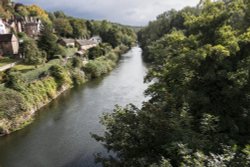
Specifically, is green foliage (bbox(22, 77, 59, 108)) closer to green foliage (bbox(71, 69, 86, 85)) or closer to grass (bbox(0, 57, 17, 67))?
green foliage (bbox(71, 69, 86, 85))

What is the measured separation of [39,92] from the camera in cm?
3191

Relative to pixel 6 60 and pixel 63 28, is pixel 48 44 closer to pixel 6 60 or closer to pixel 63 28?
pixel 6 60

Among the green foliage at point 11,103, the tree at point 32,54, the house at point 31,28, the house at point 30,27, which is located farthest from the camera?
the house at point 31,28

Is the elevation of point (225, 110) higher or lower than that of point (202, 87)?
lower

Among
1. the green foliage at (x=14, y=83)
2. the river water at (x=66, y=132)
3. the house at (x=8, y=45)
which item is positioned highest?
the house at (x=8, y=45)

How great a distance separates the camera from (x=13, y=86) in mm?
28125

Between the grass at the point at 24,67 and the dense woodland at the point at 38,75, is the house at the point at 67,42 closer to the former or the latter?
the dense woodland at the point at 38,75

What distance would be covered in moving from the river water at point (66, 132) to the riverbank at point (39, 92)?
35.8 inches

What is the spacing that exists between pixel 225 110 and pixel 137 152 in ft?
13.9

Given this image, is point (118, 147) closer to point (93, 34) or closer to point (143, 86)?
point (143, 86)

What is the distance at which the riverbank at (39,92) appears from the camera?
81.5ft

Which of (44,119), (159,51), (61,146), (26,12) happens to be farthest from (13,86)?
(26,12)

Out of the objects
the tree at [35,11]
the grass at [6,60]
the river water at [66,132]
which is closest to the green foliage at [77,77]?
the river water at [66,132]

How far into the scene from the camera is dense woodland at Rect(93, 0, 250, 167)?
9.99m
